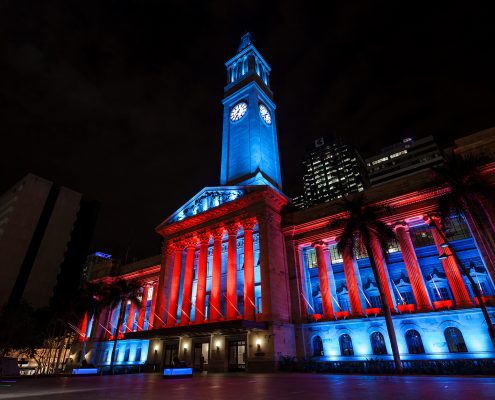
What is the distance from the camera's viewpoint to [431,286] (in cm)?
3325

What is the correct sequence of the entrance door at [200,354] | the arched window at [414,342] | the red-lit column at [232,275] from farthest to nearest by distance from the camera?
1. the entrance door at [200,354]
2. the red-lit column at [232,275]
3. the arched window at [414,342]

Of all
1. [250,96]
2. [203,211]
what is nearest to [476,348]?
[203,211]

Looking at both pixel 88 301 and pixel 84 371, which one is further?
pixel 88 301

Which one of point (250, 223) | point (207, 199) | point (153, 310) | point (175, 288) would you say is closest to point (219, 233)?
point (250, 223)

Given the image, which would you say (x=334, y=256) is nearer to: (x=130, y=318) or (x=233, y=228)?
(x=233, y=228)

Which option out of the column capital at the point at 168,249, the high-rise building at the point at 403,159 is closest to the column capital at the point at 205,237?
the column capital at the point at 168,249

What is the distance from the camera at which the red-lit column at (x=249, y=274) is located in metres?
34.1

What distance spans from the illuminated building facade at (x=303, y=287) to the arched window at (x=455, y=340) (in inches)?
3.1

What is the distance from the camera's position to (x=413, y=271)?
31453 millimetres

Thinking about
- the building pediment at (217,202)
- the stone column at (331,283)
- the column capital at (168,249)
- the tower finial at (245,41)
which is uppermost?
the tower finial at (245,41)

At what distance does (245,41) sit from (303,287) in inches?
2351

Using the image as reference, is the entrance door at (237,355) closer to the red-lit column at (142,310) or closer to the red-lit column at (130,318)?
the red-lit column at (142,310)

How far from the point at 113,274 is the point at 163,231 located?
69.2 feet

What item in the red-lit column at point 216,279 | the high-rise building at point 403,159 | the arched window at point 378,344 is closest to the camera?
the arched window at point 378,344
